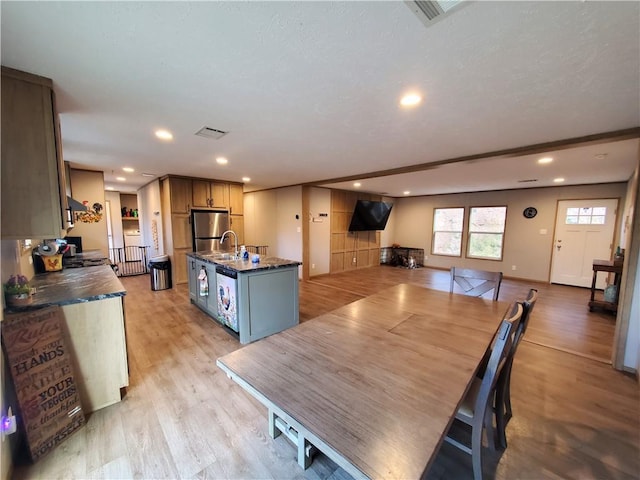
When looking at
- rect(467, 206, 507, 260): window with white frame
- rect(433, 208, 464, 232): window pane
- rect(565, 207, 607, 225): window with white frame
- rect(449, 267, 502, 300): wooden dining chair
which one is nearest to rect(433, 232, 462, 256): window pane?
rect(433, 208, 464, 232): window pane

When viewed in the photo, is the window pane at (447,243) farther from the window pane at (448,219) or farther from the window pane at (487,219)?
the window pane at (487,219)

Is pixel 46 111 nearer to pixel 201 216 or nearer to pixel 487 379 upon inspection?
pixel 487 379

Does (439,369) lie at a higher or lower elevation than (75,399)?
higher

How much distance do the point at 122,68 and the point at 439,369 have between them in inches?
96.4

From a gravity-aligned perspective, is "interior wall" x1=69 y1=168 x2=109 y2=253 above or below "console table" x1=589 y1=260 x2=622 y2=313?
above

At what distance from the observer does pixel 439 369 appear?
1.20 m

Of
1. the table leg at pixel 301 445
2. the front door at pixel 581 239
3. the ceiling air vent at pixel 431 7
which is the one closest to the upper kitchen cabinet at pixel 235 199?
the table leg at pixel 301 445

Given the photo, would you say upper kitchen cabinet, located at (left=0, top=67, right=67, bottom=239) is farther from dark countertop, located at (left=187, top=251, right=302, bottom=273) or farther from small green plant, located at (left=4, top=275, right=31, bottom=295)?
dark countertop, located at (left=187, top=251, right=302, bottom=273)

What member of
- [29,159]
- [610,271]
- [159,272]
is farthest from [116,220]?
[610,271]

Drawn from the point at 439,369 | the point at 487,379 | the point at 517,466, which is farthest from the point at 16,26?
the point at 517,466

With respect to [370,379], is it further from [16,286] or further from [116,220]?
[116,220]

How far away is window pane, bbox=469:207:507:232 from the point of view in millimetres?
6902

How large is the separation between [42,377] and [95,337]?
1.26 feet

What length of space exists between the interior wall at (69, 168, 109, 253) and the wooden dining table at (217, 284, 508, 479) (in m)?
5.59
